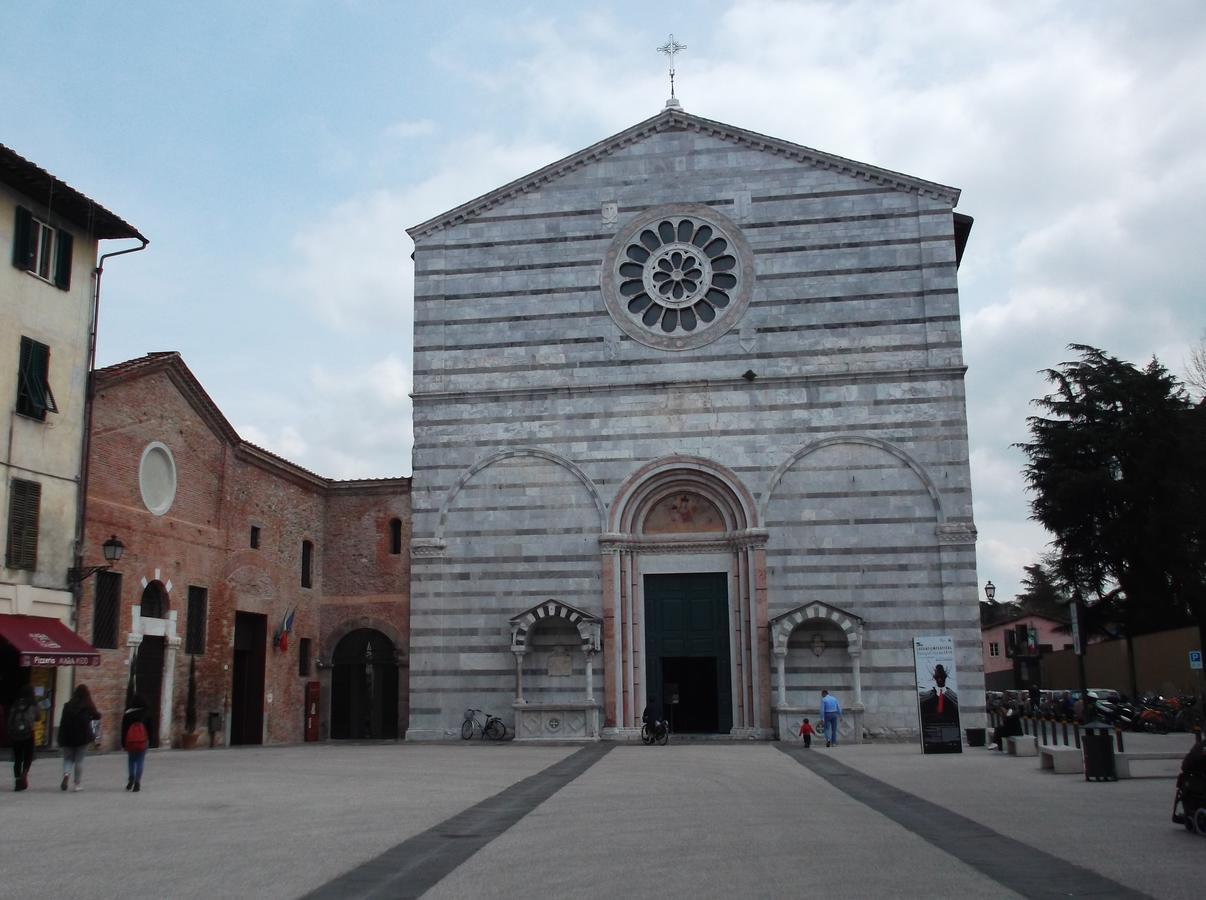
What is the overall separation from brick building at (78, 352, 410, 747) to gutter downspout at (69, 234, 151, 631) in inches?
7.4

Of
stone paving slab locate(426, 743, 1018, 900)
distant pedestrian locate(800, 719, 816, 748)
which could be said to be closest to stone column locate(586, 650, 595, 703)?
distant pedestrian locate(800, 719, 816, 748)

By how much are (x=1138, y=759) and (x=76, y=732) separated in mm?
15988

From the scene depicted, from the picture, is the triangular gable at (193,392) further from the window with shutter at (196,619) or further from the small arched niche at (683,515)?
the small arched niche at (683,515)

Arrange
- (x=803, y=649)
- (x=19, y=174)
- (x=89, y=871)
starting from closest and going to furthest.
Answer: (x=89, y=871) < (x=19, y=174) < (x=803, y=649)

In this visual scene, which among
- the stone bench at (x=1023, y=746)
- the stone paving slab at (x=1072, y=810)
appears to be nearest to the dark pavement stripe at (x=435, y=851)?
the stone paving slab at (x=1072, y=810)

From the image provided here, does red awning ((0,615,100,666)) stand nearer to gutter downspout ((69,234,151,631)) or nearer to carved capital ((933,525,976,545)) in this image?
gutter downspout ((69,234,151,631))

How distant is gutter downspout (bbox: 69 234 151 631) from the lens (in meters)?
21.7

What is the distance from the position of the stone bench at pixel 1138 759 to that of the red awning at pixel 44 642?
16228 mm

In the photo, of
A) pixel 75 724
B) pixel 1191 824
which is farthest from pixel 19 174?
pixel 1191 824

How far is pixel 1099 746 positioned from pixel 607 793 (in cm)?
652

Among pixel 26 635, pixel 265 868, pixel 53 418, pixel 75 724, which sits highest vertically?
pixel 53 418

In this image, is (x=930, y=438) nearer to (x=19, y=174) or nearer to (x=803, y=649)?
(x=803, y=649)

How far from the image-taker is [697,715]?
Answer: 2836cm

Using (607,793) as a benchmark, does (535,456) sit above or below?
above
